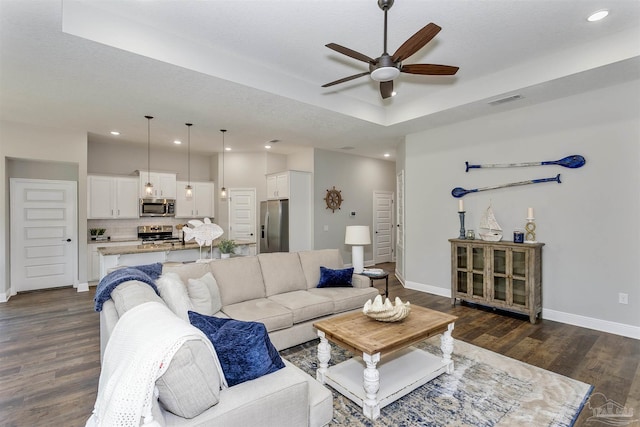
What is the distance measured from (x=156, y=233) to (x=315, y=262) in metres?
4.83

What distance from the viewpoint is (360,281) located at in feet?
13.2

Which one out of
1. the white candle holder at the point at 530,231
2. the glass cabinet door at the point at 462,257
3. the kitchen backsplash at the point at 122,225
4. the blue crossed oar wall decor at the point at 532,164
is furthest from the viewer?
the kitchen backsplash at the point at 122,225

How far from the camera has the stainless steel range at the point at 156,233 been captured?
6965mm

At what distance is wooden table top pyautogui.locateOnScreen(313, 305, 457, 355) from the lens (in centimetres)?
221

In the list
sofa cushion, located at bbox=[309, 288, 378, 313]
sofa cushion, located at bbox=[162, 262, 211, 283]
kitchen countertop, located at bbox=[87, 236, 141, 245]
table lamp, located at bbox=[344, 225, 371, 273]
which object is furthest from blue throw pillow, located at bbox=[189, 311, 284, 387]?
kitchen countertop, located at bbox=[87, 236, 141, 245]

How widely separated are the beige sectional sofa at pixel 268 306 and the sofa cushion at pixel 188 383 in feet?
0.06

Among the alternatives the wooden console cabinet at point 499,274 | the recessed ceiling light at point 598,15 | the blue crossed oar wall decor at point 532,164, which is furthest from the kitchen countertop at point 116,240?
the recessed ceiling light at point 598,15

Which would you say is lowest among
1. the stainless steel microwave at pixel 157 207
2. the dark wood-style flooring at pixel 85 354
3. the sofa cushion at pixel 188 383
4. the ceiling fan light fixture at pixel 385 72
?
the dark wood-style flooring at pixel 85 354

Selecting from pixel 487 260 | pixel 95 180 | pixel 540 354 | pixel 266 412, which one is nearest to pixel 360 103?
pixel 487 260

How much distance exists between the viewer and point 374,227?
27.1 feet

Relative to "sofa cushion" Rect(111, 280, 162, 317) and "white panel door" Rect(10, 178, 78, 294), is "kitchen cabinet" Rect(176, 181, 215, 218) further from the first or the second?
"sofa cushion" Rect(111, 280, 162, 317)

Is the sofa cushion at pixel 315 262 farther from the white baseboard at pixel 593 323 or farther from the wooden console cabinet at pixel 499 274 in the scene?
the white baseboard at pixel 593 323


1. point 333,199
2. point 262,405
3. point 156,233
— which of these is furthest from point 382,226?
point 262,405

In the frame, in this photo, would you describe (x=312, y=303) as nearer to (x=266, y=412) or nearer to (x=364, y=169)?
(x=266, y=412)
